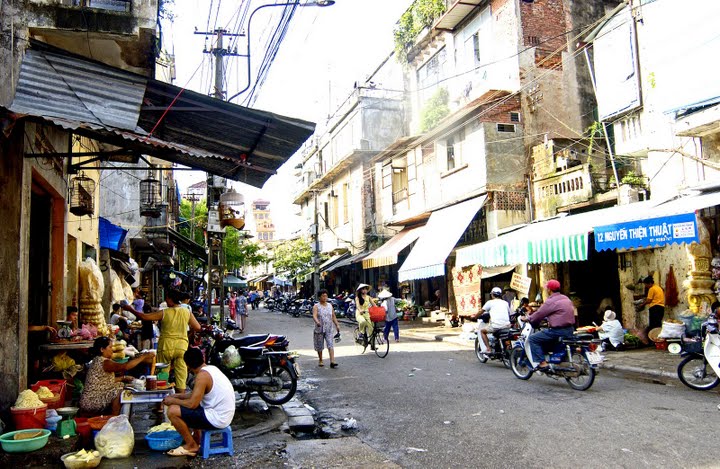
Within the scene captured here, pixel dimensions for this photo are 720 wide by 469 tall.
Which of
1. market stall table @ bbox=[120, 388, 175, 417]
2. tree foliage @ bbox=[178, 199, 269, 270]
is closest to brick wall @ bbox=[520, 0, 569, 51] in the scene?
market stall table @ bbox=[120, 388, 175, 417]

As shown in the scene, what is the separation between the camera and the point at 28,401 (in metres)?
6.18

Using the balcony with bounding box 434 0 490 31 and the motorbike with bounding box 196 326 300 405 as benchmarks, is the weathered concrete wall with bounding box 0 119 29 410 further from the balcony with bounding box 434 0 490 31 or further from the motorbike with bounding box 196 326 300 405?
the balcony with bounding box 434 0 490 31

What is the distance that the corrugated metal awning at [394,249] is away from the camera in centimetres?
2292

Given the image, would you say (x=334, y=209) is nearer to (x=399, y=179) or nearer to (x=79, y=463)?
(x=399, y=179)

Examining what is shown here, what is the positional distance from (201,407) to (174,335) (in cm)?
233

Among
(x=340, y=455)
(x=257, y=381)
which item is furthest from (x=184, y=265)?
(x=340, y=455)

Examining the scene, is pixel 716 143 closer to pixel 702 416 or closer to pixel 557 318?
pixel 557 318

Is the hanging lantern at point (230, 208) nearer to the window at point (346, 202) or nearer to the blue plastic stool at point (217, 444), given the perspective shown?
the blue plastic stool at point (217, 444)

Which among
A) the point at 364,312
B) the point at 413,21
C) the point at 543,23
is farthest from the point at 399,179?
the point at 364,312

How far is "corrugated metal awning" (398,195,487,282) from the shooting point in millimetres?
18156

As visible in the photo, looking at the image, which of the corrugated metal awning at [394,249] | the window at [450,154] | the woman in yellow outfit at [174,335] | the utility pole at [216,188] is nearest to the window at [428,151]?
the window at [450,154]

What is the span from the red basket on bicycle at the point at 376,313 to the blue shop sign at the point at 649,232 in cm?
502

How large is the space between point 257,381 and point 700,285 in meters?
9.61

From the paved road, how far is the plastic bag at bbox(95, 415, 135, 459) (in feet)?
Answer: 7.88
